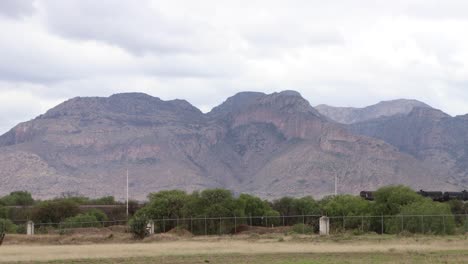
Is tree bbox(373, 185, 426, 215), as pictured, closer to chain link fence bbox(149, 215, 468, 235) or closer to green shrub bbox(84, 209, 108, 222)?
chain link fence bbox(149, 215, 468, 235)

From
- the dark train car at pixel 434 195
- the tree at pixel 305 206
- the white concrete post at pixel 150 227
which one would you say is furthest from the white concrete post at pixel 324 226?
the dark train car at pixel 434 195

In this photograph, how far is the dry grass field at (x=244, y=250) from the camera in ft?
144

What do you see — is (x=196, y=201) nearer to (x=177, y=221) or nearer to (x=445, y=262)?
(x=177, y=221)

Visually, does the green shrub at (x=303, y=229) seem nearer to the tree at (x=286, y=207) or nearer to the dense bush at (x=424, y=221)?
the dense bush at (x=424, y=221)

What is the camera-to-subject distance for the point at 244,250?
171ft

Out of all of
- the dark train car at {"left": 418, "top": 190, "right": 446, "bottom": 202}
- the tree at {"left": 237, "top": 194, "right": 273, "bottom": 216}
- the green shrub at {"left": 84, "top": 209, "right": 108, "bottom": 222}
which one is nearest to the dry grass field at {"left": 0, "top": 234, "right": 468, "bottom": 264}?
the tree at {"left": 237, "top": 194, "right": 273, "bottom": 216}

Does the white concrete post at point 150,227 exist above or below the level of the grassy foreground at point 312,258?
above

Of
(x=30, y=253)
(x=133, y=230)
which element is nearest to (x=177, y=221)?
(x=133, y=230)

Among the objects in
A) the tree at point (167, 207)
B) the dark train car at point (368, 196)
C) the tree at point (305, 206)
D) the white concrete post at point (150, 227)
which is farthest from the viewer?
the tree at point (305, 206)

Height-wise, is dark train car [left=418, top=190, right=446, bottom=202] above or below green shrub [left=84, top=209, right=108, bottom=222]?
above

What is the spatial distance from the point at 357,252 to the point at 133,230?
1082 inches

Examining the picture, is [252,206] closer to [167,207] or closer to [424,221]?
[167,207]

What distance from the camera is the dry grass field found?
4388 cm

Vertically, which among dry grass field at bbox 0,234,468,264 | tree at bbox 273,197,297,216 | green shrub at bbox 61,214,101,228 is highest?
tree at bbox 273,197,297,216
